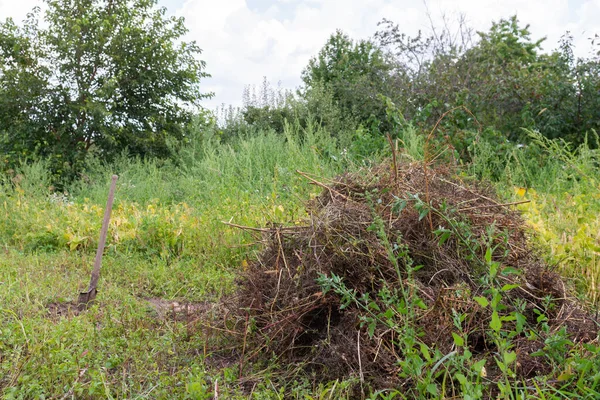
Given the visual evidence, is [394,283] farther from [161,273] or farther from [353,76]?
[353,76]

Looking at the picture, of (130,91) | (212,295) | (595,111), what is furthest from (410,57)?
(212,295)

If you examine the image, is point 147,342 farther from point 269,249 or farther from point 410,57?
point 410,57

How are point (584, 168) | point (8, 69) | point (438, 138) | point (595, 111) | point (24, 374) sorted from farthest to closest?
point (8, 69)
point (595, 111)
point (438, 138)
point (584, 168)
point (24, 374)

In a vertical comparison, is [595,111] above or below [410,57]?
below

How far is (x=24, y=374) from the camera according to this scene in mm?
2936

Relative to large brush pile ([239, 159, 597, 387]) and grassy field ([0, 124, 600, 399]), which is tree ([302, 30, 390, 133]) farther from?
large brush pile ([239, 159, 597, 387])

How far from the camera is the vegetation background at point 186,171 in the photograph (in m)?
3.01

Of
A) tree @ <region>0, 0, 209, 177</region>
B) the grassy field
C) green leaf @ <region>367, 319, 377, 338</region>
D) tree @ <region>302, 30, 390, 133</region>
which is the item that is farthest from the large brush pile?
tree @ <region>0, 0, 209, 177</region>

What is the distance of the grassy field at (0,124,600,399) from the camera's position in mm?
2865

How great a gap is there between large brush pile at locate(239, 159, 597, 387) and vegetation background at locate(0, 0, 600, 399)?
0.57 feet

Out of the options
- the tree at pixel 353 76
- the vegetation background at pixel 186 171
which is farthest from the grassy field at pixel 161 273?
the tree at pixel 353 76

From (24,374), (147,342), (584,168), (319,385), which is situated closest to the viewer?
(319,385)

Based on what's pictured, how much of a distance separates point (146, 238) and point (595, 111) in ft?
24.9

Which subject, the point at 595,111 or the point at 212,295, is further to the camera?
the point at 595,111
